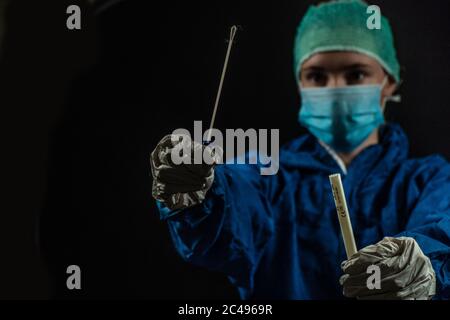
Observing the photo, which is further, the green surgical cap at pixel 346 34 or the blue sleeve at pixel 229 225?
the green surgical cap at pixel 346 34

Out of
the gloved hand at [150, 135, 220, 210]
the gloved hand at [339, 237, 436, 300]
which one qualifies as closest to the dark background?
the gloved hand at [150, 135, 220, 210]

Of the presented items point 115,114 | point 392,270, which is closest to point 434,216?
point 392,270

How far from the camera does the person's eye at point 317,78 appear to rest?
142cm

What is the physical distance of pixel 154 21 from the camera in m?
1.49

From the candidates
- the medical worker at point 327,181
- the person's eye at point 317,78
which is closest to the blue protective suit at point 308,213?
the medical worker at point 327,181

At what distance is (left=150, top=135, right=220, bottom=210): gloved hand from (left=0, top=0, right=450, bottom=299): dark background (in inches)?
9.7

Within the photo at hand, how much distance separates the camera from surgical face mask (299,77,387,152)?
1409mm

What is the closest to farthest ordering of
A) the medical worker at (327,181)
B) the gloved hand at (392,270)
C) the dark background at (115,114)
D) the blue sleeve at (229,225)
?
the gloved hand at (392,270)
the blue sleeve at (229,225)
the medical worker at (327,181)
the dark background at (115,114)

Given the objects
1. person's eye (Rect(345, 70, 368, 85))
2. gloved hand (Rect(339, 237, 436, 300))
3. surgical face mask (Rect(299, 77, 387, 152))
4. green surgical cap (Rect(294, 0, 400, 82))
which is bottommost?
gloved hand (Rect(339, 237, 436, 300))

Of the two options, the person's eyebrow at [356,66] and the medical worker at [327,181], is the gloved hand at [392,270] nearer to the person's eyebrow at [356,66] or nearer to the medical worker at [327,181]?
the medical worker at [327,181]

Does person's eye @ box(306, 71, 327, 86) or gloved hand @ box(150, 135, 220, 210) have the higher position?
person's eye @ box(306, 71, 327, 86)

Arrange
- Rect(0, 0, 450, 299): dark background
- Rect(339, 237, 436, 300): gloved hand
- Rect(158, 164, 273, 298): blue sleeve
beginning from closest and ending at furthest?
Rect(339, 237, 436, 300): gloved hand < Rect(158, 164, 273, 298): blue sleeve < Rect(0, 0, 450, 299): dark background

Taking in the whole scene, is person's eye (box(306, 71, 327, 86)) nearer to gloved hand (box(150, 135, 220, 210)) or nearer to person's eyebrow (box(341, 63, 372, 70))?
person's eyebrow (box(341, 63, 372, 70))
